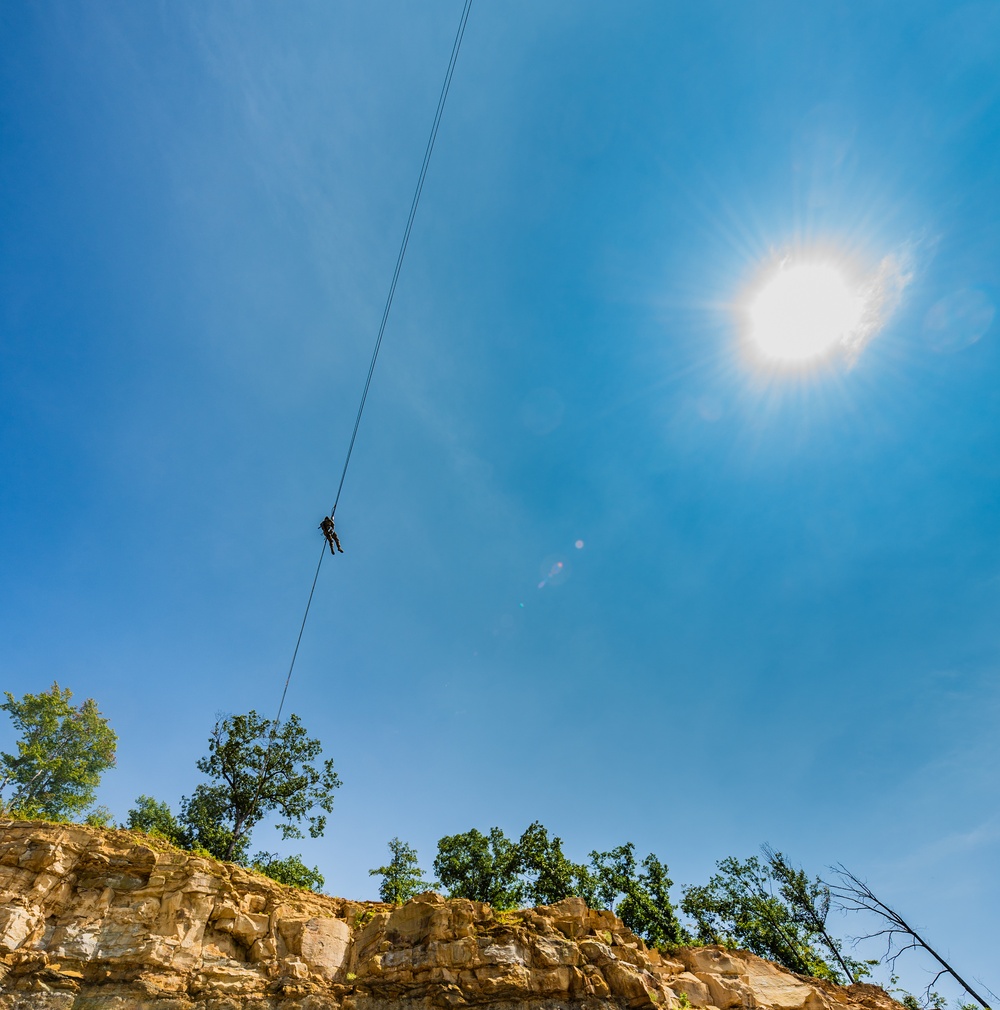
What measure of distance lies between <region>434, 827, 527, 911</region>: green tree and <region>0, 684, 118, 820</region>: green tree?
86.5 feet

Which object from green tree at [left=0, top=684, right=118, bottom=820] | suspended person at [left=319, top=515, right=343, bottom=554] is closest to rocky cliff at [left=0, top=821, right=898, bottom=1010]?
suspended person at [left=319, top=515, right=343, bottom=554]

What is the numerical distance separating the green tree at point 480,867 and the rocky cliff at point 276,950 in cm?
1406

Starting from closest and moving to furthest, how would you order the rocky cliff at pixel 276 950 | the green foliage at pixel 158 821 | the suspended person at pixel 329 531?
1. the rocky cliff at pixel 276 950
2. the suspended person at pixel 329 531
3. the green foliage at pixel 158 821

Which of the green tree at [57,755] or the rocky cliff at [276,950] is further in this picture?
the green tree at [57,755]

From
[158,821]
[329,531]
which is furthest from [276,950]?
[158,821]

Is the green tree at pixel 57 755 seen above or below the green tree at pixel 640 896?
above

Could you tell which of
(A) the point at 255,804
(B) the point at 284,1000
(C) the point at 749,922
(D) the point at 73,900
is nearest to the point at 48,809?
(A) the point at 255,804

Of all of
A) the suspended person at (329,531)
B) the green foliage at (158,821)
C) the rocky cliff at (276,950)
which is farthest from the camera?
the green foliage at (158,821)

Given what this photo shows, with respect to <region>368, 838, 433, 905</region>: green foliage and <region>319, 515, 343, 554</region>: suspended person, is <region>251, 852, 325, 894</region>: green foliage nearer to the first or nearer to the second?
<region>368, 838, 433, 905</region>: green foliage

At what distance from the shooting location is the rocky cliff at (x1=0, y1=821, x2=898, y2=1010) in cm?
1312

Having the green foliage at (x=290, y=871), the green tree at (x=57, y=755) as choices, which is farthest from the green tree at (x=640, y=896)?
the green tree at (x=57, y=755)

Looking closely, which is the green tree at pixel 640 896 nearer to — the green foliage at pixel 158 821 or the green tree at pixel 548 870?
the green tree at pixel 548 870

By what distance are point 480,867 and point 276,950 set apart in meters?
18.4

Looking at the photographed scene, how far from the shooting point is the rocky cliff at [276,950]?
43.1ft
